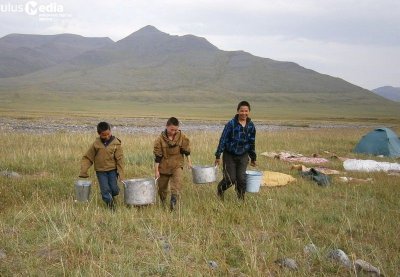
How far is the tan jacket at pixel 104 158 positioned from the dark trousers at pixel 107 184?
10 centimetres

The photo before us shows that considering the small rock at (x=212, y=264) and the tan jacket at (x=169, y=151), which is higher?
the tan jacket at (x=169, y=151)

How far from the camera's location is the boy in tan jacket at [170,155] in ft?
23.6

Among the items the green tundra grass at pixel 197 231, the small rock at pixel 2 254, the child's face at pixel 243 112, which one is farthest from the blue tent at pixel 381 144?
the small rock at pixel 2 254

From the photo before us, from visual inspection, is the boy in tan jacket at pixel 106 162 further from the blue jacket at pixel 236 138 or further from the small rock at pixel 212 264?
the small rock at pixel 212 264

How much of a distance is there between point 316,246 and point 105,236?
275cm

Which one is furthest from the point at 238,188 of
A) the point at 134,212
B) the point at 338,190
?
the point at 338,190

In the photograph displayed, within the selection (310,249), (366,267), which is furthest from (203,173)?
(366,267)

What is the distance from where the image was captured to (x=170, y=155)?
7301 millimetres

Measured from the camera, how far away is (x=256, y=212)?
264 inches

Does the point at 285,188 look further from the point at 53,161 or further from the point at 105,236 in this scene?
the point at 53,161

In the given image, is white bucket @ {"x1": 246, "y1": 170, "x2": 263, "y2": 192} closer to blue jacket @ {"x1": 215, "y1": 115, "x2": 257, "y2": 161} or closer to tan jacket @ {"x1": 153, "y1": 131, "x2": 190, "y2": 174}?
blue jacket @ {"x1": 215, "y1": 115, "x2": 257, "y2": 161}

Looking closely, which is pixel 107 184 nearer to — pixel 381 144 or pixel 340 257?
pixel 340 257

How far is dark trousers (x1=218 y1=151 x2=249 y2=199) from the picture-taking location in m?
7.56

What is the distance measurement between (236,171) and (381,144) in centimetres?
1090
